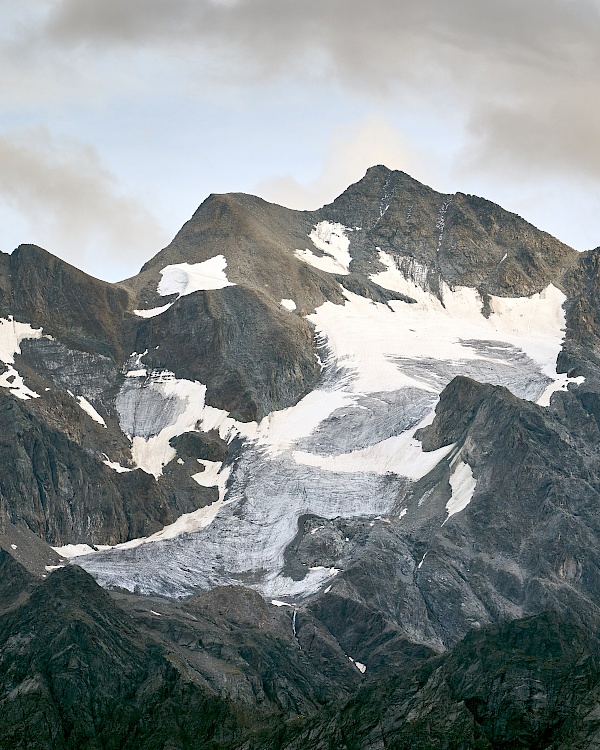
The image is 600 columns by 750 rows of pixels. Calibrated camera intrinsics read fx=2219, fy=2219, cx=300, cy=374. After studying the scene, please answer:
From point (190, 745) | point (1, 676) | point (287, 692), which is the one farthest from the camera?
point (287, 692)

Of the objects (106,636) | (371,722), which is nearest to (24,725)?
(106,636)

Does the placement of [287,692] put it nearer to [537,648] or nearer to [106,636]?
[106,636]

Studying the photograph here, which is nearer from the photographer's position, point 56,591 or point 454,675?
point 454,675

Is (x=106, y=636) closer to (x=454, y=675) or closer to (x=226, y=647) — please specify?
(x=226, y=647)

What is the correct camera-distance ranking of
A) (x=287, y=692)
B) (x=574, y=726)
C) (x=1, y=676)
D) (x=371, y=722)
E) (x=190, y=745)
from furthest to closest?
(x=287, y=692), (x=1, y=676), (x=190, y=745), (x=371, y=722), (x=574, y=726)

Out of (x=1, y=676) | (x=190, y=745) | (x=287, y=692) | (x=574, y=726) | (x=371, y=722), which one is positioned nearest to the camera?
(x=574, y=726)

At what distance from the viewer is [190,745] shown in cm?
16262

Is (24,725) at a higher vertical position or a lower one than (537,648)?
higher

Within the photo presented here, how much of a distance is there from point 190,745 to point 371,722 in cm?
1865

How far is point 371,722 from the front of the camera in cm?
14962

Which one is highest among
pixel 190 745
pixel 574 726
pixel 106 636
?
pixel 106 636

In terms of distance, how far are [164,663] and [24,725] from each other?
16595mm

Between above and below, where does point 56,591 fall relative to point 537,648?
above

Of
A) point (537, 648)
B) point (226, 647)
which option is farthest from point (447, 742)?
point (226, 647)
